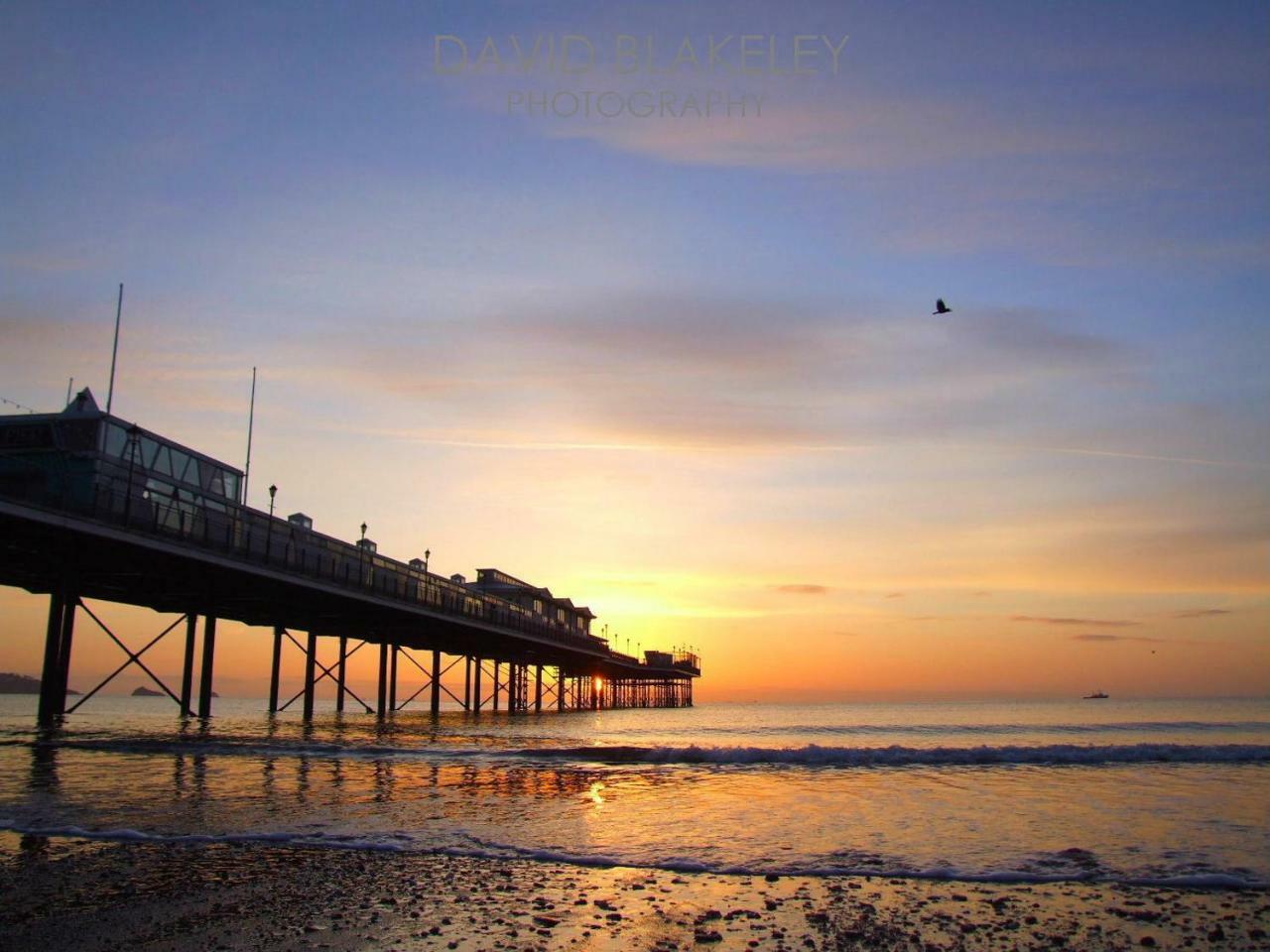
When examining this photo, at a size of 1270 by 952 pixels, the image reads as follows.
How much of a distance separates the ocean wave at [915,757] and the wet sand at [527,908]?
16.4 metres

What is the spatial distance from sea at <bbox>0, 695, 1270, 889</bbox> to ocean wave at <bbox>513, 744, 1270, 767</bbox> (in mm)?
141

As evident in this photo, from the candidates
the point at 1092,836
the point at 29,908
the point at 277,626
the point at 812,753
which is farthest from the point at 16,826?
the point at 277,626

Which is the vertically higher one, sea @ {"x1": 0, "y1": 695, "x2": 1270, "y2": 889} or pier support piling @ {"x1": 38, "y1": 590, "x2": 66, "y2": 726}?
pier support piling @ {"x1": 38, "y1": 590, "x2": 66, "y2": 726}

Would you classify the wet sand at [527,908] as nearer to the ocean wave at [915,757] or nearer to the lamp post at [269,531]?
the ocean wave at [915,757]

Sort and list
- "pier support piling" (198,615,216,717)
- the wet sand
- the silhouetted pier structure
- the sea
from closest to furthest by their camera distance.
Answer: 1. the wet sand
2. the sea
3. the silhouetted pier structure
4. "pier support piling" (198,615,216,717)

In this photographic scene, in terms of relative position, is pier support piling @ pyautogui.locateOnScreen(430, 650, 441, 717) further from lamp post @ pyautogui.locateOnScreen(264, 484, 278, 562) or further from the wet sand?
the wet sand

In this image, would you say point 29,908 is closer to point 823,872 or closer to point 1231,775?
point 823,872

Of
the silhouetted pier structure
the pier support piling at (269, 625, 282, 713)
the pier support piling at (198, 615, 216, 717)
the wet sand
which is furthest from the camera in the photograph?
the pier support piling at (269, 625, 282, 713)

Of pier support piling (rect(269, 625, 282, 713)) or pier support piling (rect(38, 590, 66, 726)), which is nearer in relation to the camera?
pier support piling (rect(38, 590, 66, 726))

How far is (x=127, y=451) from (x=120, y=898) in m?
25.6

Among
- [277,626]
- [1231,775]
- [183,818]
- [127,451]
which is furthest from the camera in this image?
[277,626]

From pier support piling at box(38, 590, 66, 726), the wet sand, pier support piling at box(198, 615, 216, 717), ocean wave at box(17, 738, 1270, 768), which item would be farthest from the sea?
pier support piling at box(198, 615, 216, 717)

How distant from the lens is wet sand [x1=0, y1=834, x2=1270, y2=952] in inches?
272

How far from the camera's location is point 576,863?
9.87m
